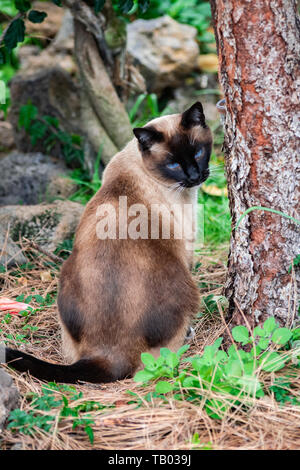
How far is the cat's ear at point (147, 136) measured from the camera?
109 inches

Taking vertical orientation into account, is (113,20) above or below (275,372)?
above

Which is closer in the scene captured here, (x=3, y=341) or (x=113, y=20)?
(x=3, y=341)

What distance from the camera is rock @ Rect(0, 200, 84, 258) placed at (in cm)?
385

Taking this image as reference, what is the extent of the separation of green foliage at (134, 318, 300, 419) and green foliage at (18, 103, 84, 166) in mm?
3259

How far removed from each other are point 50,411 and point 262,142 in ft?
4.64

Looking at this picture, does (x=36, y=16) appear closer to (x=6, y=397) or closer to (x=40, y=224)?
(x=40, y=224)

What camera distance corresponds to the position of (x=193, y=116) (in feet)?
9.40

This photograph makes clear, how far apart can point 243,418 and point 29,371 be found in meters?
0.94

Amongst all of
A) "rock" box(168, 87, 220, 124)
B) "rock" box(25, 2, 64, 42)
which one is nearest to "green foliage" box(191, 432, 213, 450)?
"rock" box(168, 87, 220, 124)

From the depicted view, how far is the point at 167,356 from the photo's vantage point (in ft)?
7.10

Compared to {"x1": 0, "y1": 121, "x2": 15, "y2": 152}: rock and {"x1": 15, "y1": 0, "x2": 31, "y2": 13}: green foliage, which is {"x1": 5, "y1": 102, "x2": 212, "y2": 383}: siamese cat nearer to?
{"x1": 15, "y1": 0, "x2": 31, "y2": 13}: green foliage

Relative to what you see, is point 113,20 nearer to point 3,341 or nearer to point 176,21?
point 176,21
